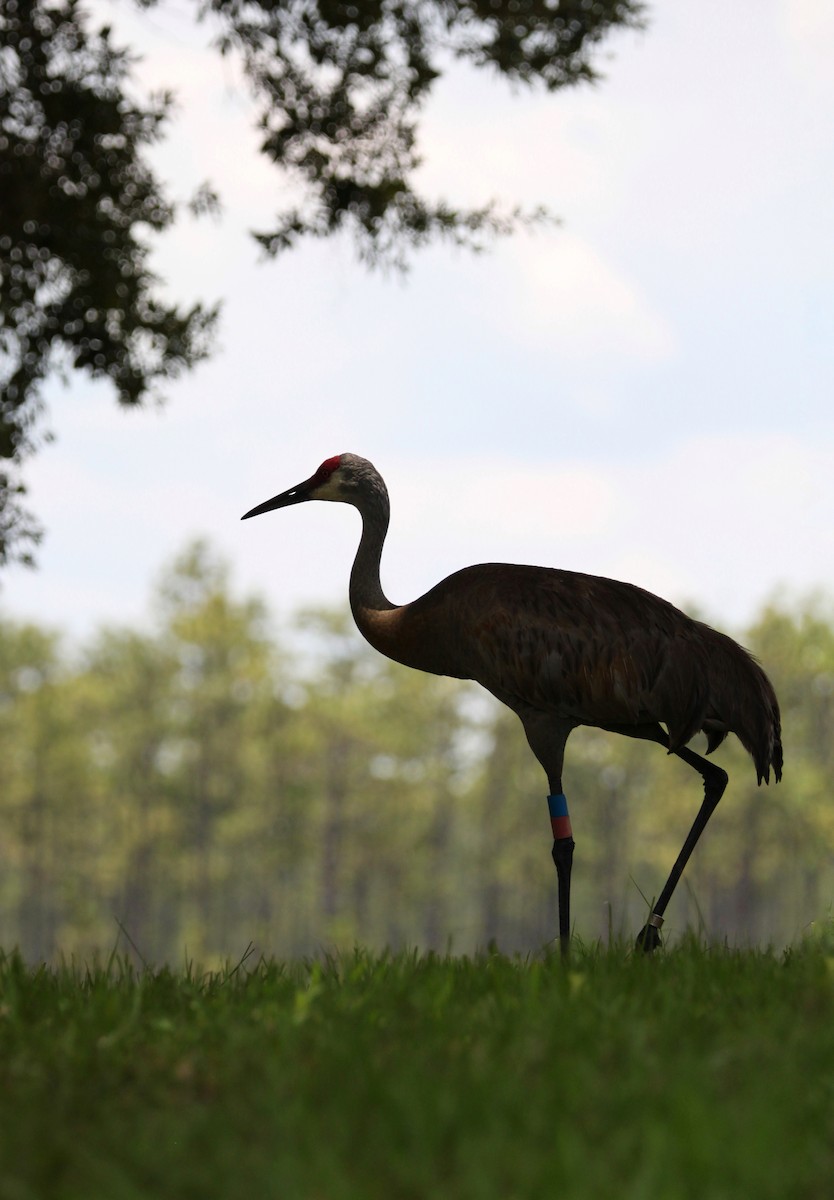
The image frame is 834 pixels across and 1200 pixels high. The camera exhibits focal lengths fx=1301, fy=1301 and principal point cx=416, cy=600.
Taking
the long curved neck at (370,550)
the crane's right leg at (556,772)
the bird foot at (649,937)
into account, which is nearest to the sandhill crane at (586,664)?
the crane's right leg at (556,772)

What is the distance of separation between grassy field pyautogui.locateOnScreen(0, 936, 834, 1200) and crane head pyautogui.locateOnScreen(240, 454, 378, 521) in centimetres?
353

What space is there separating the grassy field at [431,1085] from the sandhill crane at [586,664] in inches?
70.8

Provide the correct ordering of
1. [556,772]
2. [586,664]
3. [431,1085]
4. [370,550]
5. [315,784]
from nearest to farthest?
1. [431,1085]
2. [556,772]
3. [586,664]
4. [370,550]
5. [315,784]

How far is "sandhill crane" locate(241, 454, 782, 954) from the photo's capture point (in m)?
6.94

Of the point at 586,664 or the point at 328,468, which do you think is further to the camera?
the point at 328,468

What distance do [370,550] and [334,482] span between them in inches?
20.0

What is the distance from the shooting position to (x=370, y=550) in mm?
→ 8000

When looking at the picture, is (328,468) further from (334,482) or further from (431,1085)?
(431,1085)

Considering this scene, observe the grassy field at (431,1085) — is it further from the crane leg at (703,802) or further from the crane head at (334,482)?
the crane head at (334,482)

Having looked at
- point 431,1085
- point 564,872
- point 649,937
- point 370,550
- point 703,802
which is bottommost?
point 431,1085

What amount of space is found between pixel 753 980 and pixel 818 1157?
1864 mm

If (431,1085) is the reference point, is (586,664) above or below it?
above

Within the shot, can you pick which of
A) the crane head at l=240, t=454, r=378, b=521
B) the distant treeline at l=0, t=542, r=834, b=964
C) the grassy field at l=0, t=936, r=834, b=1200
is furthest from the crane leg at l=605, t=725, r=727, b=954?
the distant treeline at l=0, t=542, r=834, b=964

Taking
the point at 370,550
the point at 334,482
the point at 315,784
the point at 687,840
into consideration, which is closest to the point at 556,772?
the point at 687,840
